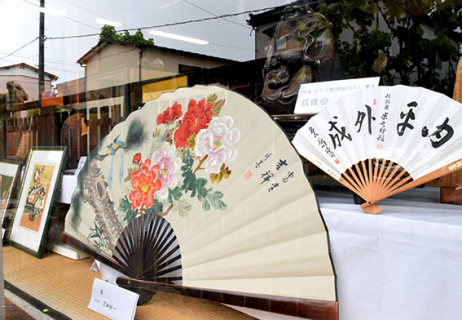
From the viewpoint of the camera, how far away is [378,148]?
1.02 metres

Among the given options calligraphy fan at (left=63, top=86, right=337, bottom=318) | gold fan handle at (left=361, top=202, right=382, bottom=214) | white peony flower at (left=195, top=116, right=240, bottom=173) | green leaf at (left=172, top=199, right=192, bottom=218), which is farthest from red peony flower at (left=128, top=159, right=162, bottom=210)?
gold fan handle at (left=361, top=202, right=382, bottom=214)

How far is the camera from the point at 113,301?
1.45 m

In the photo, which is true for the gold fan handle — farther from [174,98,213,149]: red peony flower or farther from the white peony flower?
[174,98,213,149]: red peony flower

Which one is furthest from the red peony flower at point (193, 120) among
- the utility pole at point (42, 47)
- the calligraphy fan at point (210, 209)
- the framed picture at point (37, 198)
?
the utility pole at point (42, 47)

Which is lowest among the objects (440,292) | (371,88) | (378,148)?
(440,292)

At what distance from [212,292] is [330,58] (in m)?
0.97

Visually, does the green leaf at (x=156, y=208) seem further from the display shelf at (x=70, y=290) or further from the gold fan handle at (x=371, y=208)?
the gold fan handle at (x=371, y=208)

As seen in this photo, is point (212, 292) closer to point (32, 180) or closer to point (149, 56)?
point (149, 56)

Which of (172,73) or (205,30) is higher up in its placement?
(205,30)

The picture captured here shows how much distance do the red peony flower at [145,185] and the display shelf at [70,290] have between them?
1.33 feet

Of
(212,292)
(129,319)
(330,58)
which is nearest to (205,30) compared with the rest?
(330,58)

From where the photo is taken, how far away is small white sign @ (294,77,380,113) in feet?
3.82

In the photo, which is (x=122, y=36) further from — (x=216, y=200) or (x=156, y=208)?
(x=216, y=200)

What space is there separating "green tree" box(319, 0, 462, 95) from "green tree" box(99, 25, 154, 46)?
3.24 feet
